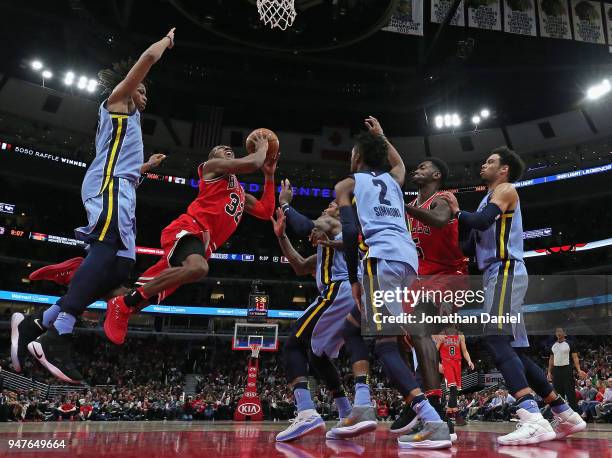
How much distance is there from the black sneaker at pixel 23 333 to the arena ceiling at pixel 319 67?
58.8ft

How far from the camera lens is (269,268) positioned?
33531 mm

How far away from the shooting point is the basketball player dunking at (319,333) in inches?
168

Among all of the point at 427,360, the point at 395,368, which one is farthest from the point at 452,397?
the point at 395,368

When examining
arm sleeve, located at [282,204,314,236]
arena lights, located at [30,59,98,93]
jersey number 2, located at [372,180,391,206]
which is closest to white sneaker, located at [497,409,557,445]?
jersey number 2, located at [372,180,391,206]

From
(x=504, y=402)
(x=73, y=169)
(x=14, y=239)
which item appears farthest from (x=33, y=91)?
(x=504, y=402)

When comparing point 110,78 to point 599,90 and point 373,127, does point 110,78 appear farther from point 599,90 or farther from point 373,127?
point 599,90

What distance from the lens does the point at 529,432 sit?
12.5 ft

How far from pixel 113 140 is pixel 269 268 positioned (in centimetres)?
2990

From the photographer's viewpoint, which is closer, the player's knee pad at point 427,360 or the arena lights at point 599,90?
the player's knee pad at point 427,360

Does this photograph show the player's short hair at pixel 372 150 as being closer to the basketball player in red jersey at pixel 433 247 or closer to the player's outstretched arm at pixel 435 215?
the player's outstretched arm at pixel 435 215

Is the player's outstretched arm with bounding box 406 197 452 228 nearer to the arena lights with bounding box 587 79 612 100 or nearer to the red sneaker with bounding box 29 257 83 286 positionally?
the red sneaker with bounding box 29 257 83 286

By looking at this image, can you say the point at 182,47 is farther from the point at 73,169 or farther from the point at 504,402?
the point at 504,402

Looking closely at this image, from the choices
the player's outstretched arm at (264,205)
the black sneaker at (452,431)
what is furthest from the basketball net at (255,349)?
the black sneaker at (452,431)

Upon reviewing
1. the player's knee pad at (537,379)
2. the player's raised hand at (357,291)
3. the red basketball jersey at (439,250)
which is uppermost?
the red basketball jersey at (439,250)
